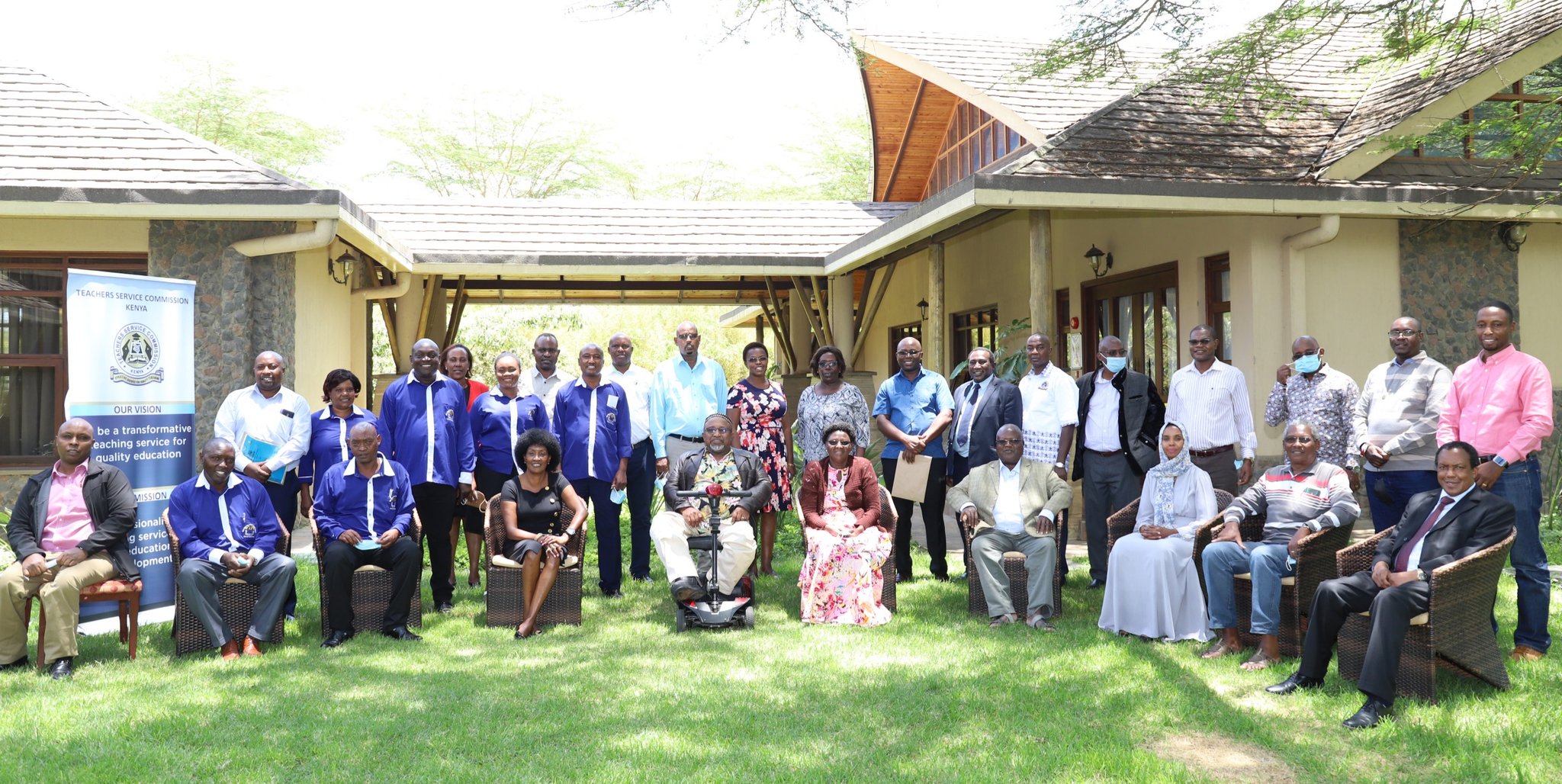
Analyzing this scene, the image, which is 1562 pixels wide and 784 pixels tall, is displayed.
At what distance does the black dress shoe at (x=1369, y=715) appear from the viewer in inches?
167

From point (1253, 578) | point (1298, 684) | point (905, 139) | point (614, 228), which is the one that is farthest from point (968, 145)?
point (1298, 684)

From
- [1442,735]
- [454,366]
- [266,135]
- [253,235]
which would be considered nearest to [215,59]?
[266,135]

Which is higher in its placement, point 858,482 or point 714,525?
point 858,482

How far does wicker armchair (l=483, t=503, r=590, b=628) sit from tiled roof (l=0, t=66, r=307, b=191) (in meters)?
3.95

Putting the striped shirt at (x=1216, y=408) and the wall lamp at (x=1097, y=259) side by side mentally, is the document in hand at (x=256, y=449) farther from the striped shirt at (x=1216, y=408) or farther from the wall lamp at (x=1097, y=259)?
the wall lamp at (x=1097, y=259)

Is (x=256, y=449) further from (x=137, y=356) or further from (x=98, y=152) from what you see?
(x=98, y=152)

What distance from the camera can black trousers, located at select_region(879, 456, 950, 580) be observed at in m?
7.28

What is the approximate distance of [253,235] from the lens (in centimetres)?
916

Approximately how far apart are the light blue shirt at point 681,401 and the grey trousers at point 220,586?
242 centimetres

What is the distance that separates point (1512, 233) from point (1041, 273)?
4172mm

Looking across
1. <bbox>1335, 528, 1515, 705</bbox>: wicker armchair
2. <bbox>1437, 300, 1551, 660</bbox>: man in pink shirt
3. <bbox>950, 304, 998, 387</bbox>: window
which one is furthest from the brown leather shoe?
<bbox>950, 304, 998, 387</bbox>: window

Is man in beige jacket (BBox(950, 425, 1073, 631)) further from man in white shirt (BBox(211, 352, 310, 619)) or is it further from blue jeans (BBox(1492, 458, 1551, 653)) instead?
man in white shirt (BBox(211, 352, 310, 619))

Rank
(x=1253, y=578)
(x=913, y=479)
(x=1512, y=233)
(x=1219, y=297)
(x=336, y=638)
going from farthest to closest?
(x=1219, y=297)
(x=1512, y=233)
(x=913, y=479)
(x=336, y=638)
(x=1253, y=578)

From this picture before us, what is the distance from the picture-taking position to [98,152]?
9000 millimetres
